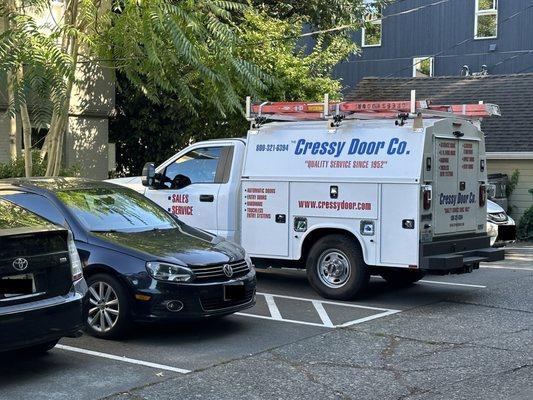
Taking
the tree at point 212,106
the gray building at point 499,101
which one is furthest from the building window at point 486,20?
the tree at point 212,106

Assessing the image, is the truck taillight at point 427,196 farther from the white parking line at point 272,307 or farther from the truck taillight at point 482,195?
the white parking line at point 272,307

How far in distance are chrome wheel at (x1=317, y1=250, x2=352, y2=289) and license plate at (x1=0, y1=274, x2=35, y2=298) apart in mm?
4769

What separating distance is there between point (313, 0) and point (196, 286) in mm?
16247

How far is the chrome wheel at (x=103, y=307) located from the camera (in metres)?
7.57

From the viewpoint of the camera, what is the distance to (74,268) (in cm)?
650

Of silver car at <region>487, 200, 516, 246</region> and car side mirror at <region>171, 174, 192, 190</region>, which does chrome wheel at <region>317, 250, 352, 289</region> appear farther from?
silver car at <region>487, 200, 516, 246</region>

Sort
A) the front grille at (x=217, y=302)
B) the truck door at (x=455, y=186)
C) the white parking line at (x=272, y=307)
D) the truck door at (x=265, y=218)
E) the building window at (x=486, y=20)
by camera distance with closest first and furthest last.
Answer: the front grille at (x=217, y=302), the white parking line at (x=272, y=307), the truck door at (x=455, y=186), the truck door at (x=265, y=218), the building window at (x=486, y=20)

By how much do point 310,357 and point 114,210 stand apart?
2.79 meters

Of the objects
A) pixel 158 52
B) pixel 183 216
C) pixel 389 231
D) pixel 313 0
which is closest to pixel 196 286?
pixel 389 231

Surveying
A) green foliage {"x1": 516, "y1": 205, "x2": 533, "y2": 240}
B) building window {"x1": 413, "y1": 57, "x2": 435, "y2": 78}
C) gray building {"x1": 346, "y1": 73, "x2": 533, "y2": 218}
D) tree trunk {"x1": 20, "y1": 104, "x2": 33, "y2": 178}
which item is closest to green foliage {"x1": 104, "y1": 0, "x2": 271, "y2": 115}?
tree trunk {"x1": 20, "y1": 104, "x2": 33, "y2": 178}

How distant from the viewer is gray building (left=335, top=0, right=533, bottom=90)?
2716cm

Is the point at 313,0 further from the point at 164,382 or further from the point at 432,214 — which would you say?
the point at 164,382

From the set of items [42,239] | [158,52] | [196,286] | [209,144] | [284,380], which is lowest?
[284,380]

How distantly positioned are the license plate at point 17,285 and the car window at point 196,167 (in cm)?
513
